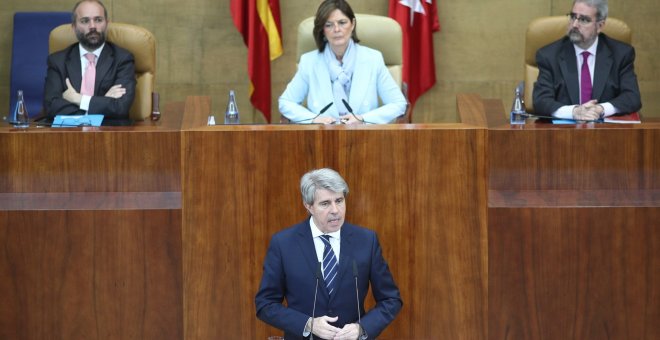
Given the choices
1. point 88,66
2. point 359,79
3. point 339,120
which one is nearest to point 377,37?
point 359,79

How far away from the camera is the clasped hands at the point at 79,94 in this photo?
5988mm

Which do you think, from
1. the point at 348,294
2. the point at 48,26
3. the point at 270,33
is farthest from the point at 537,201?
the point at 48,26

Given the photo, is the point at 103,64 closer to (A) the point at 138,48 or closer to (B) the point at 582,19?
(A) the point at 138,48

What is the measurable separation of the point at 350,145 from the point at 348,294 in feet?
2.09

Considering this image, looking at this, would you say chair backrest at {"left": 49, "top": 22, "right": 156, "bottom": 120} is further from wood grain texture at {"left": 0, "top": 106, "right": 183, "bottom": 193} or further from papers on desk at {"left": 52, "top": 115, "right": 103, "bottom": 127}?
wood grain texture at {"left": 0, "top": 106, "right": 183, "bottom": 193}

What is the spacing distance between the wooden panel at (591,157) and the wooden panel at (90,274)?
A: 1.52 m

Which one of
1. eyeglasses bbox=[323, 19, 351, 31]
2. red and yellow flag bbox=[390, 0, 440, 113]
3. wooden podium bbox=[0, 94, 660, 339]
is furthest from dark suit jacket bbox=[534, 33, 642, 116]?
red and yellow flag bbox=[390, 0, 440, 113]

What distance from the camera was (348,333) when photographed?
3805mm

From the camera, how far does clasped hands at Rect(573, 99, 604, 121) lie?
17.9 ft

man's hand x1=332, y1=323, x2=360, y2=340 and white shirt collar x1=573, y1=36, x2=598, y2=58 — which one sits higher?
white shirt collar x1=573, y1=36, x2=598, y2=58

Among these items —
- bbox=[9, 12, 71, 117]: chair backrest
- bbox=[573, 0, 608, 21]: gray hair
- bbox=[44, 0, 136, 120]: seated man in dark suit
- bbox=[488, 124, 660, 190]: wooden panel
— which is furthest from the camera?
bbox=[9, 12, 71, 117]: chair backrest

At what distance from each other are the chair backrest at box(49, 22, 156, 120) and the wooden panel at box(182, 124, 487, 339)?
86.7 inches

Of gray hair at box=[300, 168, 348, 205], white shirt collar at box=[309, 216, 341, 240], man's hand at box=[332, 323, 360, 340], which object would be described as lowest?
man's hand at box=[332, 323, 360, 340]

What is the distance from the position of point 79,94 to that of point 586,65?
2.75 meters
